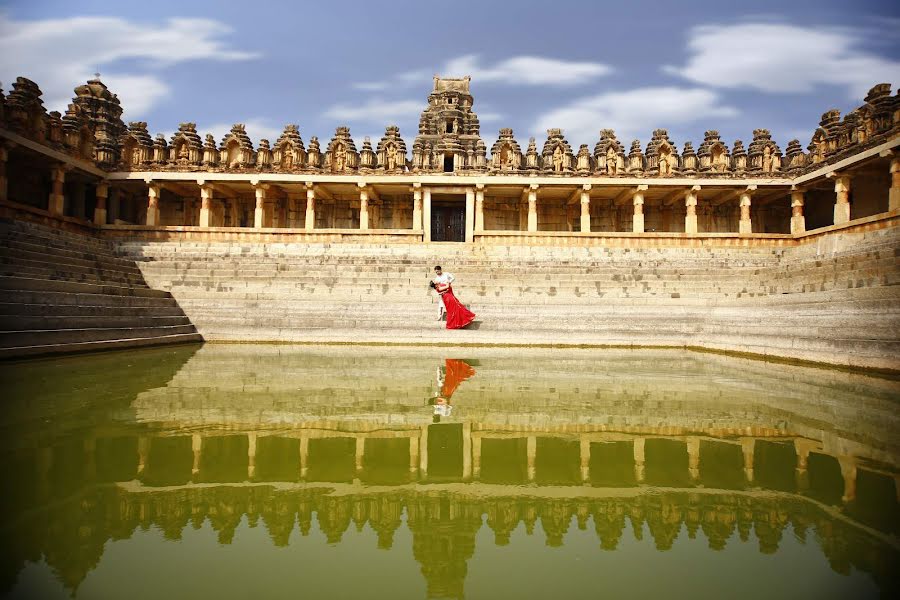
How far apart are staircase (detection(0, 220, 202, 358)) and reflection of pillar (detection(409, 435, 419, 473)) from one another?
25.5 feet

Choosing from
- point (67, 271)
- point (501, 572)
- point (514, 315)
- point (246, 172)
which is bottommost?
point (501, 572)

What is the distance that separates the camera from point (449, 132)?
94.1ft

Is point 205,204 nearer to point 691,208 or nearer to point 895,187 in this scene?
point 691,208

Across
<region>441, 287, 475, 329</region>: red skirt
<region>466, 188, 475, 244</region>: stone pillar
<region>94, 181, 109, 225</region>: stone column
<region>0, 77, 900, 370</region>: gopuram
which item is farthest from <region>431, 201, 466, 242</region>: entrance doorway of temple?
<region>94, 181, 109, 225</region>: stone column

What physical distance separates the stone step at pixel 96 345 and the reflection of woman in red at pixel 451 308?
612 cm

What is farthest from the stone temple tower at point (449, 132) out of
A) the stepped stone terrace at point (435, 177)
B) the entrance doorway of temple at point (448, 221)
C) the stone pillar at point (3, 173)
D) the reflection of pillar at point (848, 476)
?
the reflection of pillar at point (848, 476)

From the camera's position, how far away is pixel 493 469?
135 inches

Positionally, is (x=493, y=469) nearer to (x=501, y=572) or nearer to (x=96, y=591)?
(x=501, y=572)

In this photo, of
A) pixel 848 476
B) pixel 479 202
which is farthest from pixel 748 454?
pixel 479 202

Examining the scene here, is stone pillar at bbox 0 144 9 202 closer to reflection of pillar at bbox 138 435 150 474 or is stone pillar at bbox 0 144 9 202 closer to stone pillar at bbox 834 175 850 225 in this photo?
reflection of pillar at bbox 138 435 150 474

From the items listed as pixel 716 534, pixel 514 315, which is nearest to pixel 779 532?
pixel 716 534

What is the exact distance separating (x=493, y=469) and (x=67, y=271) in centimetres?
1356

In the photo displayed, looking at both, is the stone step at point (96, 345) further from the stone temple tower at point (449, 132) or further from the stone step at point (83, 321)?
the stone temple tower at point (449, 132)

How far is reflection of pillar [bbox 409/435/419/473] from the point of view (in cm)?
344
